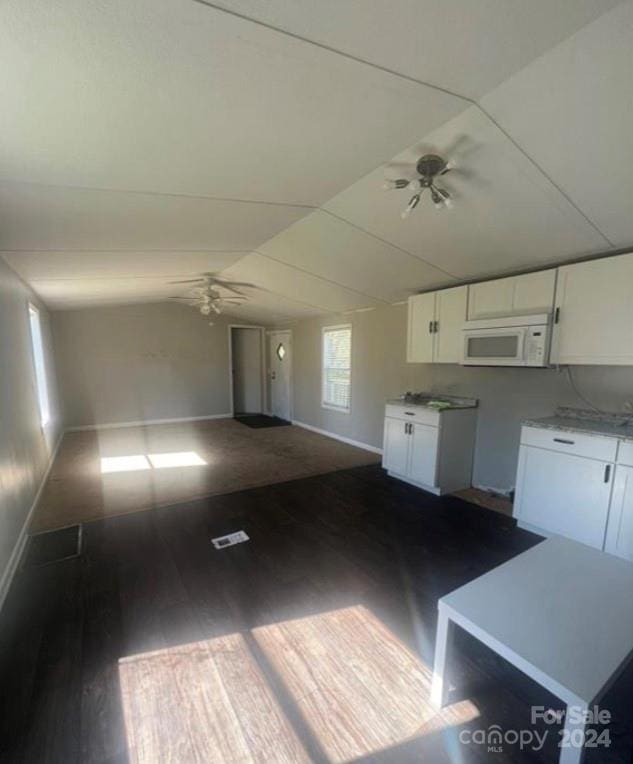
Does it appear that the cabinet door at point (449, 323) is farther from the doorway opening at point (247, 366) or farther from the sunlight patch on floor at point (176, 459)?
the doorway opening at point (247, 366)

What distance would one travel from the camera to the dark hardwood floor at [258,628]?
1391 millimetres

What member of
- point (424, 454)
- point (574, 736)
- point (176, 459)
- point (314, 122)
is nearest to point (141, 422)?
point (176, 459)

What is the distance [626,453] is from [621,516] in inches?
17.0

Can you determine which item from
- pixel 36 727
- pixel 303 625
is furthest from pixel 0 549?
pixel 303 625

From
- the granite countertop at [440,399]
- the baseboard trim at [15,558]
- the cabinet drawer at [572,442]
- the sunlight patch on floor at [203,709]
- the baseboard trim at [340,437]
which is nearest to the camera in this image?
the sunlight patch on floor at [203,709]

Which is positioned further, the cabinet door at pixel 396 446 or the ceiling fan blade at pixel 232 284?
the ceiling fan blade at pixel 232 284

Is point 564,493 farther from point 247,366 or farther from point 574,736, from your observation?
point 247,366

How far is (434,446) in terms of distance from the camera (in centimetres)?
364

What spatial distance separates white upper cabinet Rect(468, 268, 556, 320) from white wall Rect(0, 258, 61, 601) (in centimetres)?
387

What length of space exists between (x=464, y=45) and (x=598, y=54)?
48cm

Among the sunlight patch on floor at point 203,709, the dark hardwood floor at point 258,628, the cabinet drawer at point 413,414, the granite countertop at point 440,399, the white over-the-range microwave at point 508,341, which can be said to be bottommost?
the dark hardwood floor at point 258,628

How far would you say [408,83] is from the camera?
1329 millimetres

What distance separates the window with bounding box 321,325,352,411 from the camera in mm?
5773

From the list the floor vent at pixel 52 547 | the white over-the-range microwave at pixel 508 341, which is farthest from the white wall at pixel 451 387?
the floor vent at pixel 52 547
